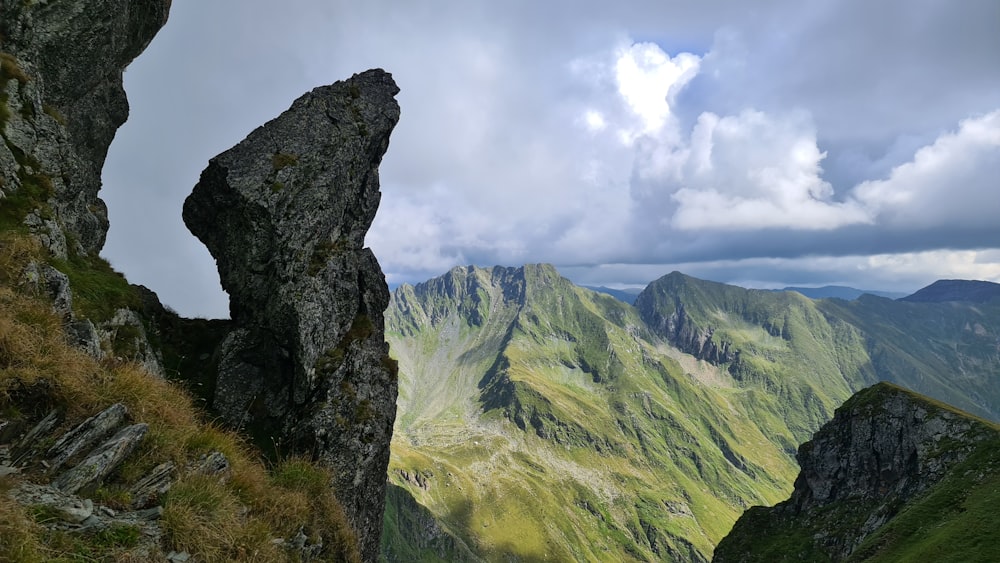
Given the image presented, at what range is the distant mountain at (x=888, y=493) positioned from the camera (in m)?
70.3

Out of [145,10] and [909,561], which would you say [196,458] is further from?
[909,561]

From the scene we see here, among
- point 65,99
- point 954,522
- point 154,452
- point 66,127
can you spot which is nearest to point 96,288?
point 66,127

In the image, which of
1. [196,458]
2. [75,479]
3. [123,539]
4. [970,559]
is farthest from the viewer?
[970,559]

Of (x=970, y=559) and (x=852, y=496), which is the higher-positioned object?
(x=970, y=559)

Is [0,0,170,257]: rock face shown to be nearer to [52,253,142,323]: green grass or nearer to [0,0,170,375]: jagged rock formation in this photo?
[0,0,170,375]: jagged rock formation

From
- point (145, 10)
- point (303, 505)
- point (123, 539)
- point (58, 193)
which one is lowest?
point (303, 505)

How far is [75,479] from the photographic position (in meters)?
9.64

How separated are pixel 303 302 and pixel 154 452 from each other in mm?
16469

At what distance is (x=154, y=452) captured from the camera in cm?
1135

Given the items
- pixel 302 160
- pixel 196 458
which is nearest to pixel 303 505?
pixel 196 458

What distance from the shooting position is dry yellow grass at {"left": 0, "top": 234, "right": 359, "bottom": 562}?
9.88 m

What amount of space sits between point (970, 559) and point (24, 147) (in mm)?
96435

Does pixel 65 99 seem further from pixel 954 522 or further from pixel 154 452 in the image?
pixel 954 522

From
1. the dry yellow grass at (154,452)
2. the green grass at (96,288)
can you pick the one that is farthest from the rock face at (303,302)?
the dry yellow grass at (154,452)
